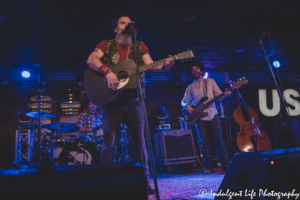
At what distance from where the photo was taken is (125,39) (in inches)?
104

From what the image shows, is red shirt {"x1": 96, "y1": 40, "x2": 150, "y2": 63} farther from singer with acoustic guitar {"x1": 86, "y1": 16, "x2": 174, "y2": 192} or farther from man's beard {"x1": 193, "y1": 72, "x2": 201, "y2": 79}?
man's beard {"x1": 193, "y1": 72, "x2": 201, "y2": 79}

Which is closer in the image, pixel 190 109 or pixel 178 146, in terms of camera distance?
pixel 190 109

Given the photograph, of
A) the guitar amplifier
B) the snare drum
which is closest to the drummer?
the snare drum

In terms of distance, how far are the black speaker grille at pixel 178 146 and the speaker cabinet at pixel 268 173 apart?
473cm

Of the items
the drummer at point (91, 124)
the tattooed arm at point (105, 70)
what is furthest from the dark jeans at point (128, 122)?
the drummer at point (91, 124)

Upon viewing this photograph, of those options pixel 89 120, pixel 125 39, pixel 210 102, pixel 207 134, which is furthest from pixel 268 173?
pixel 89 120

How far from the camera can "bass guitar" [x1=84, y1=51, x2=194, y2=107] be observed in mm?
2352

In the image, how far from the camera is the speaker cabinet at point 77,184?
104cm

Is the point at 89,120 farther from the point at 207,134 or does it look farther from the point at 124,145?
the point at 207,134

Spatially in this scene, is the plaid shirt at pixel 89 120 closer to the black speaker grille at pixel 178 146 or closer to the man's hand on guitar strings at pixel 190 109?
the black speaker grille at pixel 178 146

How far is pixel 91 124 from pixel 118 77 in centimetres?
427

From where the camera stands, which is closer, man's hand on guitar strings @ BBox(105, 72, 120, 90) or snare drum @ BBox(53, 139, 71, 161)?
man's hand on guitar strings @ BBox(105, 72, 120, 90)

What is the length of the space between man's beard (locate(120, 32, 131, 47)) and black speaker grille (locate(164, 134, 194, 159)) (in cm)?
393

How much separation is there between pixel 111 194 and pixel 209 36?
6522 millimetres
